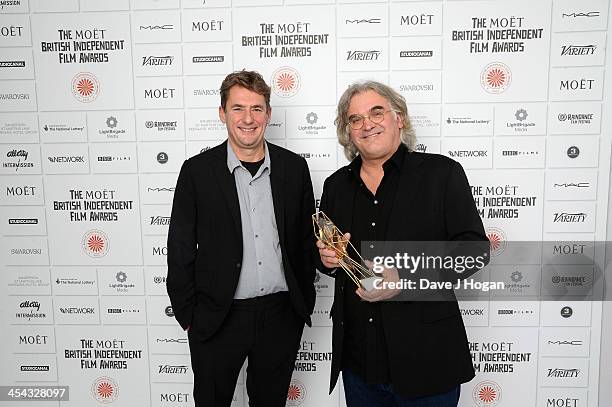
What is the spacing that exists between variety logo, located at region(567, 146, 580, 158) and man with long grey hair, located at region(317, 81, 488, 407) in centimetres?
112

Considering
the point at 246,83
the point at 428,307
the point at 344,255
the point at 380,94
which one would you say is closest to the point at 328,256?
the point at 344,255

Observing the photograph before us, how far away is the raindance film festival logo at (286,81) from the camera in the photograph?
242 centimetres

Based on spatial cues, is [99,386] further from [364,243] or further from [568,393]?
[568,393]

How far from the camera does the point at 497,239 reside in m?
2.49

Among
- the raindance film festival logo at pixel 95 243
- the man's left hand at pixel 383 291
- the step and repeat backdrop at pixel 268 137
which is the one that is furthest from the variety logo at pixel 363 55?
the raindance film festival logo at pixel 95 243

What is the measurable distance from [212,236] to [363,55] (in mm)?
1225

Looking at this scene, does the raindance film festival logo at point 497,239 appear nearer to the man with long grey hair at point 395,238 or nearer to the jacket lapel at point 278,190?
the man with long grey hair at point 395,238

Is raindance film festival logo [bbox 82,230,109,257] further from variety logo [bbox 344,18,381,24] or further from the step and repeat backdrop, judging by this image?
variety logo [bbox 344,18,381,24]

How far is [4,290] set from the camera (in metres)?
2.70

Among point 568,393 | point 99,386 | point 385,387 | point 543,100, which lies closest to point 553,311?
point 568,393

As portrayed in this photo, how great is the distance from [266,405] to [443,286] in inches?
39.8

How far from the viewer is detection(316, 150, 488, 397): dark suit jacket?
1.59m

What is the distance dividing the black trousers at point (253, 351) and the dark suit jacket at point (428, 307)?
0.56 meters

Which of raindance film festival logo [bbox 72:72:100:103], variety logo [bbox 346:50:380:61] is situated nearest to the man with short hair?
variety logo [bbox 346:50:380:61]
